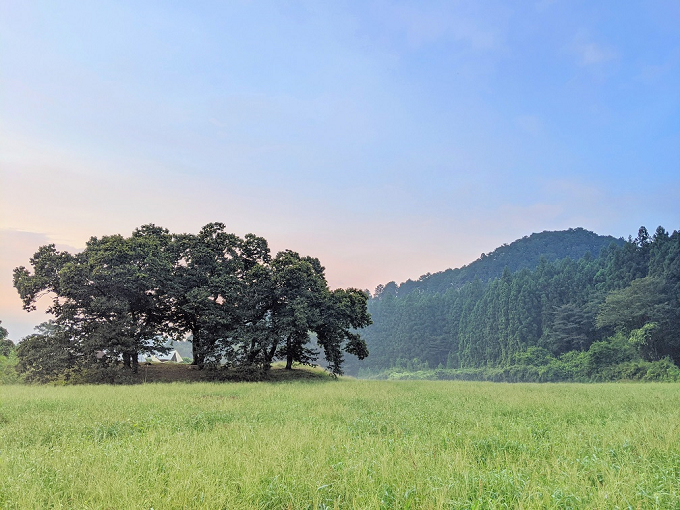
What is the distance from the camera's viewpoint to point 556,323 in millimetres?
56750

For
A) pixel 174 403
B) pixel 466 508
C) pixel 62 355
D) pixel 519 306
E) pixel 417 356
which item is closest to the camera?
pixel 466 508

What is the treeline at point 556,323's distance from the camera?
41.8 meters

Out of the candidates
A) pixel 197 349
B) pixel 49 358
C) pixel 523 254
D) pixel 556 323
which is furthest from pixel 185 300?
pixel 523 254

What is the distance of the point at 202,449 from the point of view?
19.6 ft

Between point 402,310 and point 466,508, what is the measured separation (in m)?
100

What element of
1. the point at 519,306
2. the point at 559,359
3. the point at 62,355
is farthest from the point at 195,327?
the point at 519,306

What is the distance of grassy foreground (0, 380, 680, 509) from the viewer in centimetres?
418

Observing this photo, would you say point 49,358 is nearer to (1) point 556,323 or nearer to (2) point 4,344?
(2) point 4,344

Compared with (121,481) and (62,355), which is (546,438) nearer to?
(121,481)

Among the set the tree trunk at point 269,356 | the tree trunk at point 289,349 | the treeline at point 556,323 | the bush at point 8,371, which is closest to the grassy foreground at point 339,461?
the tree trunk at point 269,356

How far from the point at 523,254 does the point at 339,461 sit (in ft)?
536

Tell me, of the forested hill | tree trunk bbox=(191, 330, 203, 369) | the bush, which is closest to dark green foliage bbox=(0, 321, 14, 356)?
the bush

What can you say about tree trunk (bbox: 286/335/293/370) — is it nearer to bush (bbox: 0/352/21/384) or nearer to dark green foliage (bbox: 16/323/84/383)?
dark green foliage (bbox: 16/323/84/383)

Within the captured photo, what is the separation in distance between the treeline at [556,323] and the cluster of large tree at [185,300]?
3353cm
